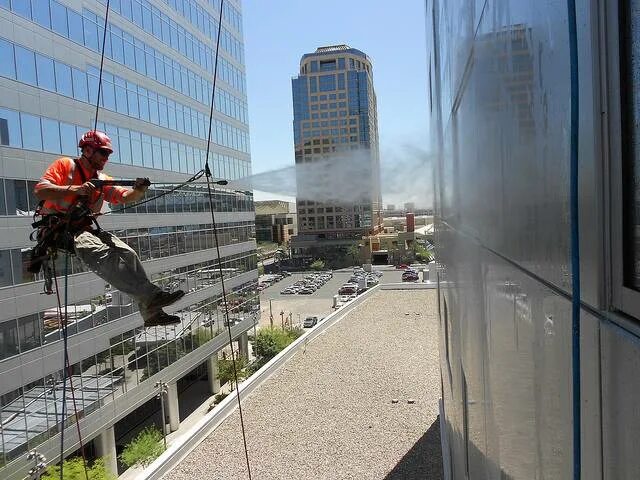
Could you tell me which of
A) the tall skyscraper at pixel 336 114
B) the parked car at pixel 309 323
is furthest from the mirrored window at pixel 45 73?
the tall skyscraper at pixel 336 114

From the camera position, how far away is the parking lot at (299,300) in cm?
5910

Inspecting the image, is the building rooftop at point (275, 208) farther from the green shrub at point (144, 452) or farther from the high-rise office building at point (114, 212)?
the green shrub at point (144, 452)

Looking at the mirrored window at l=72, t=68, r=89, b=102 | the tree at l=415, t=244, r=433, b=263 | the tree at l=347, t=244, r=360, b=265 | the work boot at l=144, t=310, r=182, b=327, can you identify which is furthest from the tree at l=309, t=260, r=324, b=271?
the work boot at l=144, t=310, r=182, b=327

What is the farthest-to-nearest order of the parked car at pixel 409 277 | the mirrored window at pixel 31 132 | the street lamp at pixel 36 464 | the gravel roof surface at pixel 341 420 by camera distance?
the parked car at pixel 409 277
the mirrored window at pixel 31 132
the street lamp at pixel 36 464
the gravel roof surface at pixel 341 420

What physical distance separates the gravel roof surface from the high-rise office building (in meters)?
6.30

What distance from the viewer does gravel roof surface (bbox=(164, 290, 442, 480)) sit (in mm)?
15219

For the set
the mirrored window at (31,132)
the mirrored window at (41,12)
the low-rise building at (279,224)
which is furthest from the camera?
the low-rise building at (279,224)

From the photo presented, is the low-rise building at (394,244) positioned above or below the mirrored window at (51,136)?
below

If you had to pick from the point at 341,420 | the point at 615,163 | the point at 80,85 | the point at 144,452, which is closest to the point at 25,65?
the point at 80,85

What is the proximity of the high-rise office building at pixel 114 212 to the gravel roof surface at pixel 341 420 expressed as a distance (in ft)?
20.7

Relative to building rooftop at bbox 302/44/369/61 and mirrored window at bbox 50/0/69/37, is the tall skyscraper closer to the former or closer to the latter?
building rooftop at bbox 302/44/369/61

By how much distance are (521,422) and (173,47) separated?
107ft

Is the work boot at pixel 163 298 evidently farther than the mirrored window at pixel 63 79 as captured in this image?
No

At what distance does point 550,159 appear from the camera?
175cm
